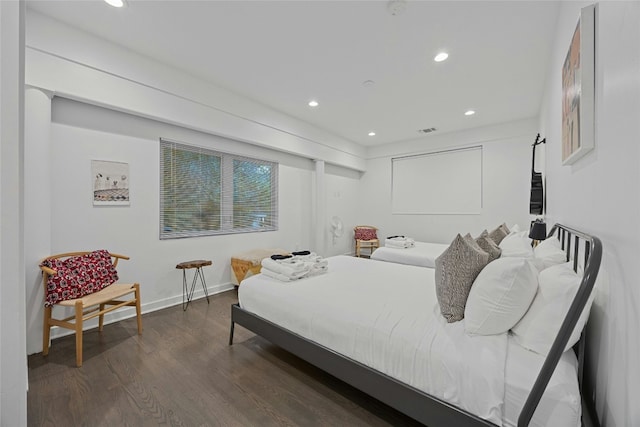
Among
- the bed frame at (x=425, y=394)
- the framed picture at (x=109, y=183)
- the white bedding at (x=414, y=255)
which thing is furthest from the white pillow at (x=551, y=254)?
the framed picture at (x=109, y=183)

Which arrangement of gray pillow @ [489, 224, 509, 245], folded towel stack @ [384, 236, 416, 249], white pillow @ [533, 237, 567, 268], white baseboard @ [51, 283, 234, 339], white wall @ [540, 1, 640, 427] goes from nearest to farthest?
1. white wall @ [540, 1, 640, 427]
2. white pillow @ [533, 237, 567, 268]
3. white baseboard @ [51, 283, 234, 339]
4. gray pillow @ [489, 224, 509, 245]
5. folded towel stack @ [384, 236, 416, 249]

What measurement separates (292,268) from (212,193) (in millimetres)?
2140

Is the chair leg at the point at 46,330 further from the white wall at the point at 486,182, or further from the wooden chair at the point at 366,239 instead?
the white wall at the point at 486,182

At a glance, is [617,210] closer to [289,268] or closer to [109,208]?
[289,268]

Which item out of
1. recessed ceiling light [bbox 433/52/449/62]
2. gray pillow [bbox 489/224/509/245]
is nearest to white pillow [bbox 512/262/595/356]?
gray pillow [bbox 489/224/509/245]

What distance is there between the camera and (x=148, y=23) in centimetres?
243

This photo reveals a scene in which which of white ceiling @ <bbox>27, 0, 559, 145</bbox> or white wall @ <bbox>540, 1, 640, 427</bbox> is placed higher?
white ceiling @ <bbox>27, 0, 559, 145</bbox>

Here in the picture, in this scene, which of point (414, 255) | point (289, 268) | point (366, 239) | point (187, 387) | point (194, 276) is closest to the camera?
point (187, 387)

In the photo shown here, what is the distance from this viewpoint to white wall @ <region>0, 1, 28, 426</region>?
0.88 metres

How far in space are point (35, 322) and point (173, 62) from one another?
2.95m

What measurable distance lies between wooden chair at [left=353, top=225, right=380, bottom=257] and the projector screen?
0.78 metres

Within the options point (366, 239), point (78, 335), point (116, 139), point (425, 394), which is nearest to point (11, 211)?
point (78, 335)

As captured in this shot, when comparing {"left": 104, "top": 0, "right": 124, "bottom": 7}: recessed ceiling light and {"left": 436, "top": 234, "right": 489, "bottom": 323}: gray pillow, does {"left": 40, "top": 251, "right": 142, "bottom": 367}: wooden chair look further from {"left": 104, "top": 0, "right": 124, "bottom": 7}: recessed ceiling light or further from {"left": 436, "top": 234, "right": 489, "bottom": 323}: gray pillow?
{"left": 436, "top": 234, "right": 489, "bottom": 323}: gray pillow

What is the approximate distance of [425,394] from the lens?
1277 mm
